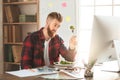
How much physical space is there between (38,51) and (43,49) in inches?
6.9

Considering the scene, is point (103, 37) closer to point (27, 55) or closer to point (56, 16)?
point (27, 55)

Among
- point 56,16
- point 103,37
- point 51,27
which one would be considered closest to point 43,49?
point 51,27

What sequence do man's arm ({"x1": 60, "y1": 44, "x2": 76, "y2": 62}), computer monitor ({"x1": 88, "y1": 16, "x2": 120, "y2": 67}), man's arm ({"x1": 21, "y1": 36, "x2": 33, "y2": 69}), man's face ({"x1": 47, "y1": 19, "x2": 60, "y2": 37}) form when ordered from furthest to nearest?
man's face ({"x1": 47, "y1": 19, "x2": 60, "y2": 37})
man's arm ({"x1": 60, "y1": 44, "x2": 76, "y2": 62})
man's arm ({"x1": 21, "y1": 36, "x2": 33, "y2": 69})
computer monitor ({"x1": 88, "y1": 16, "x2": 120, "y2": 67})

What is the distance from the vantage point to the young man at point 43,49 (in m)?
2.81

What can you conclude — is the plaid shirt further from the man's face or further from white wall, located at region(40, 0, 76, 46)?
white wall, located at region(40, 0, 76, 46)

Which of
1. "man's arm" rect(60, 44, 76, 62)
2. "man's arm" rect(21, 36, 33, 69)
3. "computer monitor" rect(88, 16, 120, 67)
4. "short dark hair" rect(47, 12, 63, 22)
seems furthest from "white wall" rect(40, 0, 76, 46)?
"computer monitor" rect(88, 16, 120, 67)

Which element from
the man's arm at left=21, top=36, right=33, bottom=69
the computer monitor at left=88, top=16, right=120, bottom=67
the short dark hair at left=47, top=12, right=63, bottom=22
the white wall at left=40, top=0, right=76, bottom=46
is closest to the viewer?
the computer monitor at left=88, top=16, right=120, bottom=67

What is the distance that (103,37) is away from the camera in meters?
1.93

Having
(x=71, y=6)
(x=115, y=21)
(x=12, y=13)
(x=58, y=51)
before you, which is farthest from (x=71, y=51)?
(x=12, y=13)

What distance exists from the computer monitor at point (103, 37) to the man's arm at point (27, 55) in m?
0.98

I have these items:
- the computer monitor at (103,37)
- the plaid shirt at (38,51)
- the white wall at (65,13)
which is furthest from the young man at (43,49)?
the computer monitor at (103,37)

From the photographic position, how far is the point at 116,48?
6.68ft

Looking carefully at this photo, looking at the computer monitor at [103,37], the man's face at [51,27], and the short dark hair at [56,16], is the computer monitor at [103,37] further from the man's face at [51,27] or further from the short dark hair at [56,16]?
the short dark hair at [56,16]

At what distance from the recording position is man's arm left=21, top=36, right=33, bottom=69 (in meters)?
2.72
